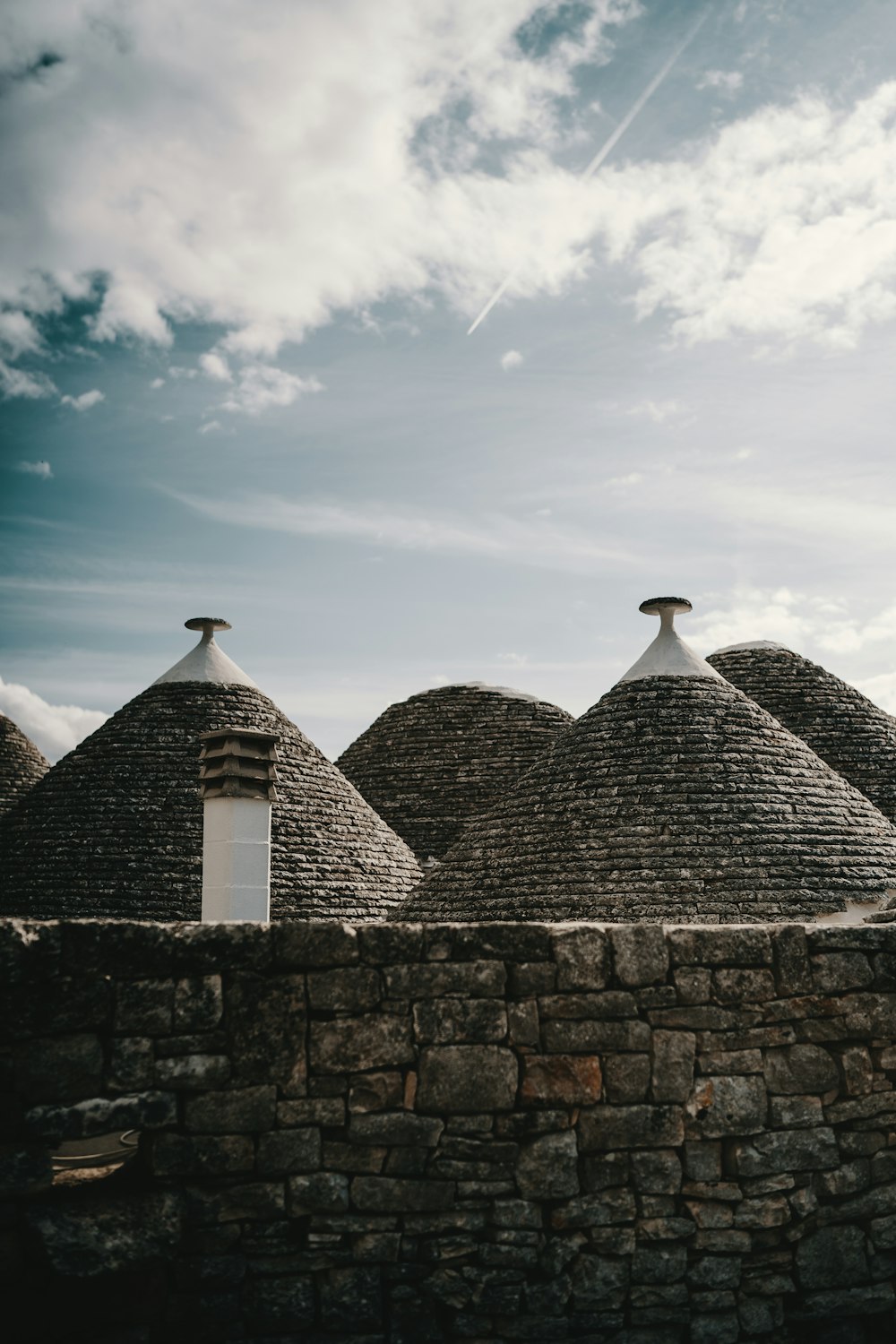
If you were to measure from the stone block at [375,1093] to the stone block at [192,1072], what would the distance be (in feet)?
1.59

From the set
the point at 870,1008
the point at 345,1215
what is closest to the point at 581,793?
the point at 870,1008

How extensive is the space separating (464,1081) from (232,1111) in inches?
34.5

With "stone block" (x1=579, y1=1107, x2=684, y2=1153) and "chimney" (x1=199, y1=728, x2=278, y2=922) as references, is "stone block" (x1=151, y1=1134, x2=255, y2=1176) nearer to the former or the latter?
"stone block" (x1=579, y1=1107, x2=684, y2=1153)

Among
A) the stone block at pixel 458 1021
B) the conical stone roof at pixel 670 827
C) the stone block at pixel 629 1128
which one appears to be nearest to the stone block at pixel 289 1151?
the stone block at pixel 458 1021

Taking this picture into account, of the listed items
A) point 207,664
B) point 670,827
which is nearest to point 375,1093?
point 670,827

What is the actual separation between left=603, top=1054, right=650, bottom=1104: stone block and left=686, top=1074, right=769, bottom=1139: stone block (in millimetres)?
210

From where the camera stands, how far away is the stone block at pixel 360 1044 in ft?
13.5

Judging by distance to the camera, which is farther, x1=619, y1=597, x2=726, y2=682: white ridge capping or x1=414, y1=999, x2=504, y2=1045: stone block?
x1=619, y1=597, x2=726, y2=682: white ridge capping

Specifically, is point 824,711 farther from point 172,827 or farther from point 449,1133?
point 449,1133

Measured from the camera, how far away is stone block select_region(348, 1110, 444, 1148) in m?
4.11

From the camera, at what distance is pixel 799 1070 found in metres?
4.41

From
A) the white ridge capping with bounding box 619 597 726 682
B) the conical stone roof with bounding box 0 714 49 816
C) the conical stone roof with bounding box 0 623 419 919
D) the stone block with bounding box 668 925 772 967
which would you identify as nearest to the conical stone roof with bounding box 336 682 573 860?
the conical stone roof with bounding box 0 623 419 919

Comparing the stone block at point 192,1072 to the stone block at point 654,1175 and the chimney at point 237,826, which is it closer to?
the stone block at point 654,1175

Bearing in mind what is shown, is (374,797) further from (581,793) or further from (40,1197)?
(40,1197)
